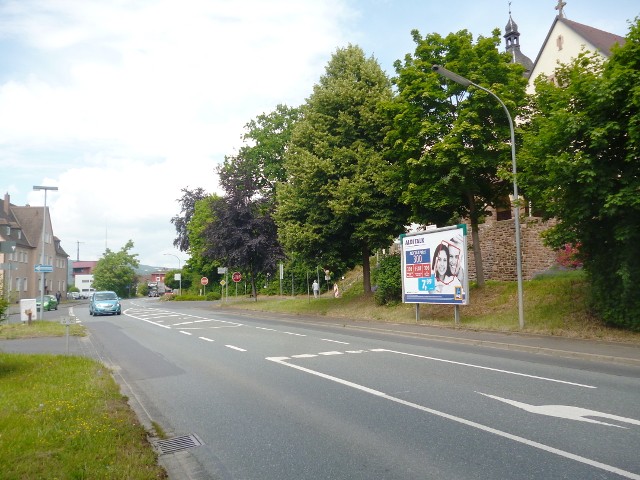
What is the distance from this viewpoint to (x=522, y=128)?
20.0 m

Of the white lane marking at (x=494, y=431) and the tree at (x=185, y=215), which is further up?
the tree at (x=185, y=215)

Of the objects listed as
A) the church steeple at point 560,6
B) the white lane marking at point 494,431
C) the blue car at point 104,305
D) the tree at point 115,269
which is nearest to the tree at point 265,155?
the blue car at point 104,305

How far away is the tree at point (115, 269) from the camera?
87688 mm

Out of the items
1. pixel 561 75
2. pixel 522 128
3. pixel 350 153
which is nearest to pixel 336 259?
pixel 350 153

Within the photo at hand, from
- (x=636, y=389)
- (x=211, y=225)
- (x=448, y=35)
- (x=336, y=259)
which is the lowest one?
(x=636, y=389)

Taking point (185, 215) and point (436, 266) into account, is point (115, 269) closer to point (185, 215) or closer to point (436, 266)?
point (185, 215)

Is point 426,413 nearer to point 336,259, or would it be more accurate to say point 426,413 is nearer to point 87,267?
point 336,259

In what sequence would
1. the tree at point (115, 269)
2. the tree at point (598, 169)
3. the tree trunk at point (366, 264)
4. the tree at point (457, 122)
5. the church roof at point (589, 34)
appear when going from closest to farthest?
the tree at point (598, 169) < the tree at point (457, 122) < the tree trunk at point (366, 264) < the church roof at point (589, 34) < the tree at point (115, 269)

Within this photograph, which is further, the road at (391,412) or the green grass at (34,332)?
the green grass at (34,332)

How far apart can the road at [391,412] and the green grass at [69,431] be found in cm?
47

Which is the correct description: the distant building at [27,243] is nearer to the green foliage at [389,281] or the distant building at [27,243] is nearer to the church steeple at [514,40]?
the green foliage at [389,281]

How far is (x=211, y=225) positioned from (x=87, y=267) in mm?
140100

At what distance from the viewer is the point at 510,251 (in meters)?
25.0

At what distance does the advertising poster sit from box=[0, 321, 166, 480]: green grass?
12.2m
